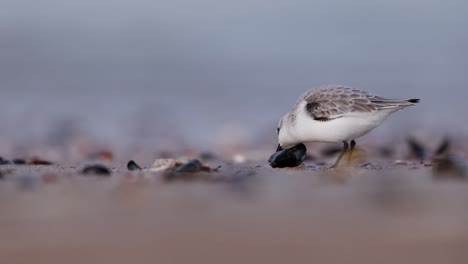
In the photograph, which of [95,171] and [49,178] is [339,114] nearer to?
[95,171]

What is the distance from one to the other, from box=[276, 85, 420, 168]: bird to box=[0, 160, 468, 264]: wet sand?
38.6 inches

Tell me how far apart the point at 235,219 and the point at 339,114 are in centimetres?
321

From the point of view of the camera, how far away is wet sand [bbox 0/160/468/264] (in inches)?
168

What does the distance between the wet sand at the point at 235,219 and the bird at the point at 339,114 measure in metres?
0.98

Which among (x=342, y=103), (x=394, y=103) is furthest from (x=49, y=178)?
(x=394, y=103)

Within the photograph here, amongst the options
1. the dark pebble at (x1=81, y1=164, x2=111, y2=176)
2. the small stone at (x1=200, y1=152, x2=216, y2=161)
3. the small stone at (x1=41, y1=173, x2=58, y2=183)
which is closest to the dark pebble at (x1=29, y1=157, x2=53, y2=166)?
the small stone at (x1=41, y1=173, x2=58, y2=183)

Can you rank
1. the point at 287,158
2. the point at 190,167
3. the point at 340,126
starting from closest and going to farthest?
the point at 190,167 < the point at 340,126 < the point at 287,158

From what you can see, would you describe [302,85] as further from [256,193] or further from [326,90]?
[256,193]

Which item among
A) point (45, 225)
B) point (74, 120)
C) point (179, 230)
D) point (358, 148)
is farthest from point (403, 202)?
point (74, 120)

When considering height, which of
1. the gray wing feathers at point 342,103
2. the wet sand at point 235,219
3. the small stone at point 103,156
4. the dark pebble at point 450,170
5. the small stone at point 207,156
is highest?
the small stone at point 103,156

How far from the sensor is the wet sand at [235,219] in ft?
14.0

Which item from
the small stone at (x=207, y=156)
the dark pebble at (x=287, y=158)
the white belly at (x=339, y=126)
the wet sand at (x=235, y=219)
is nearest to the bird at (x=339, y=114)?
the white belly at (x=339, y=126)

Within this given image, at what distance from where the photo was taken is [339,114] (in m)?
8.02

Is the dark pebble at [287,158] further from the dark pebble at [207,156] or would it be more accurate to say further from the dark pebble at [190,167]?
the dark pebble at [207,156]
